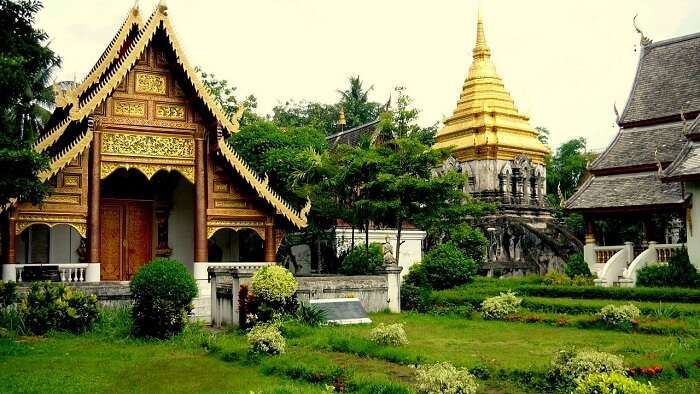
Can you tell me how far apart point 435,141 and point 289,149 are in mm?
19812

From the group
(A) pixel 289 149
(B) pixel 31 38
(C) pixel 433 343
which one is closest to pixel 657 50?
(A) pixel 289 149

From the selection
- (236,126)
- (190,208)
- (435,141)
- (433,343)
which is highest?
(435,141)

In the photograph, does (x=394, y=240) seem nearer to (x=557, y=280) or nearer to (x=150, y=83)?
(x=557, y=280)

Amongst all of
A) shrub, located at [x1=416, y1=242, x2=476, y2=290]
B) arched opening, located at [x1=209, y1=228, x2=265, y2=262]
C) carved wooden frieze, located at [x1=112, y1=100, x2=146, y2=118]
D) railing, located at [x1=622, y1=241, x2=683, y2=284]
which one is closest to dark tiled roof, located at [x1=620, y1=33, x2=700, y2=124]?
railing, located at [x1=622, y1=241, x2=683, y2=284]

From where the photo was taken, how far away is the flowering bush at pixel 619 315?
49.0 feet

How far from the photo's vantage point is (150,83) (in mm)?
18875

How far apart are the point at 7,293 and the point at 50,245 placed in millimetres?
6153

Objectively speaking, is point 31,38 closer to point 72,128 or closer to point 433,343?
point 72,128

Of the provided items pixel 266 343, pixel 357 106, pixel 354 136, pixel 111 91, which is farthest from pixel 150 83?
pixel 357 106

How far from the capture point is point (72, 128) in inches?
757

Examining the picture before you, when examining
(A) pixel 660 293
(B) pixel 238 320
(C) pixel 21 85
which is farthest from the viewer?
(A) pixel 660 293

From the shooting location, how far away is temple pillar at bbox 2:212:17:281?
54.7 feet

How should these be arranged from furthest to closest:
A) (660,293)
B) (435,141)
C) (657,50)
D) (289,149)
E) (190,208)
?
(435,141) < (657,50) < (289,149) < (190,208) < (660,293)

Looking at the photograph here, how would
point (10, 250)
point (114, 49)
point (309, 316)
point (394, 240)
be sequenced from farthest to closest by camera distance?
point (394, 240), point (114, 49), point (10, 250), point (309, 316)
